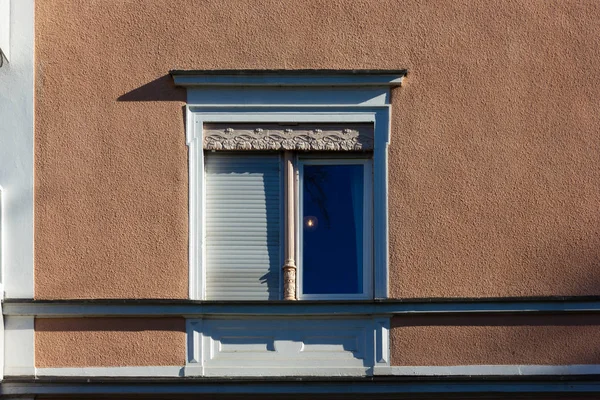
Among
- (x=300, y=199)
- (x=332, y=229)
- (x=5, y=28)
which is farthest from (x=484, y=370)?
(x=5, y=28)

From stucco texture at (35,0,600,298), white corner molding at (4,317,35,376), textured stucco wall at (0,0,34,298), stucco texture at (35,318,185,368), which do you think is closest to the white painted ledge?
stucco texture at (35,0,600,298)

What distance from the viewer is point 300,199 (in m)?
10.4

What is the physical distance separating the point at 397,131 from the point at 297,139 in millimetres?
801

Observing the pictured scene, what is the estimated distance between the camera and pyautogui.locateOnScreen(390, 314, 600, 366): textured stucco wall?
998 cm

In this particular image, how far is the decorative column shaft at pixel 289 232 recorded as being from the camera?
1018 centimetres

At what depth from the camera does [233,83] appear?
10352 mm

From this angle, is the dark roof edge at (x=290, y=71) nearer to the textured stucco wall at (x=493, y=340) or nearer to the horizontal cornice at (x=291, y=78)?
the horizontal cornice at (x=291, y=78)

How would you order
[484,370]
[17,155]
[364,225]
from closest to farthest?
[484,370] → [17,155] → [364,225]

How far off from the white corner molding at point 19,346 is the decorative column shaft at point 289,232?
6.56 ft

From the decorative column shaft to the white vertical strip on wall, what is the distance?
8cm

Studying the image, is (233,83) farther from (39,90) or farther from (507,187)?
(507,187)

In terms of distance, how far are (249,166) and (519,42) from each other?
2395mm

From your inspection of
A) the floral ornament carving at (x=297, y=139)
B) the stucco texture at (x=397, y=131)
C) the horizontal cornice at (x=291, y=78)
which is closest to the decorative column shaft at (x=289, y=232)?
the floral ornament carving at (x=297, y=139)

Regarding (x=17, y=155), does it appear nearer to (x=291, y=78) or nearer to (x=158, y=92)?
(x=158, y=92)
